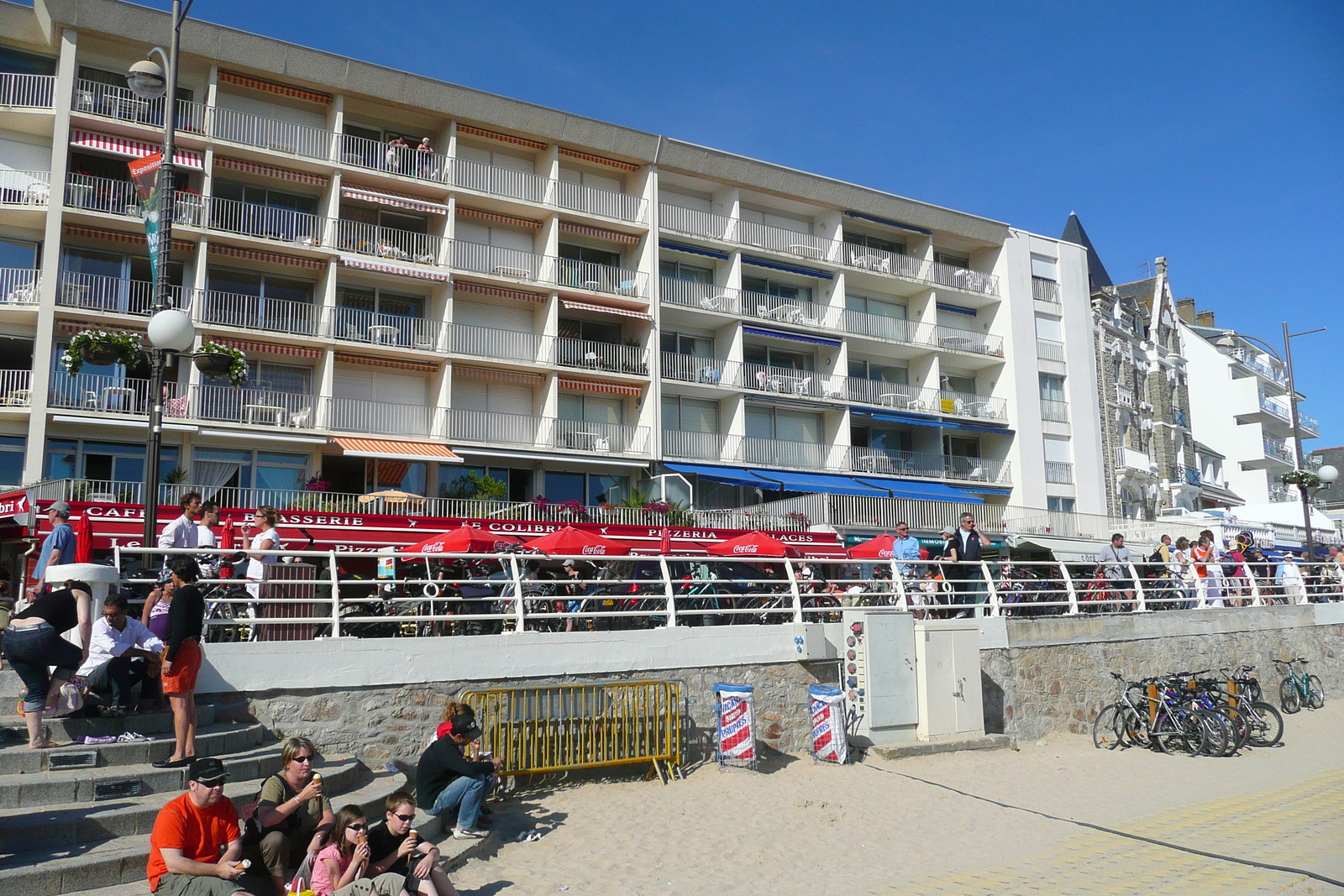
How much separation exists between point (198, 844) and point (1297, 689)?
21.3 m

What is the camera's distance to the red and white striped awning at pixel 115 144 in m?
24.5

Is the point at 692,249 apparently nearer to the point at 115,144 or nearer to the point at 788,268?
the point at 788,268

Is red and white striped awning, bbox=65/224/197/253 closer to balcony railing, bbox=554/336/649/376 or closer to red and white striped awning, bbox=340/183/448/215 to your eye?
red and white striped awning, bbox=340/183/448/215

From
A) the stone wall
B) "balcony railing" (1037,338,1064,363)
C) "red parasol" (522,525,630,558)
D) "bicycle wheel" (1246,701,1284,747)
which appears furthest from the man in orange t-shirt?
"balcony railing" (1037,338,1064,363)

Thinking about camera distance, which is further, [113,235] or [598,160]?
[598,160]

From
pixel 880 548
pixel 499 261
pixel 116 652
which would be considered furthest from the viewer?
pixel 499 261

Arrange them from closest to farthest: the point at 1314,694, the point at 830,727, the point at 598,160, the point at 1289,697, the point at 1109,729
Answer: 1. the point at 830,727
2. the point at 1109,729
3. the point at 1289,697
4. the point at 1314,694
5. the point at 598,160

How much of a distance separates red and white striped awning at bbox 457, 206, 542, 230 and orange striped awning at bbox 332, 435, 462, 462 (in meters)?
7.12

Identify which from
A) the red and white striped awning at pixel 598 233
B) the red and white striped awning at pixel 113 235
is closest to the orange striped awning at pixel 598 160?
the red and white striped awning at pixel 598 233

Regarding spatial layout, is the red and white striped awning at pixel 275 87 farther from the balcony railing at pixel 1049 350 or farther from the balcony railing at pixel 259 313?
the balcony railing at pixel 1049 350

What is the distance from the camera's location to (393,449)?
26359 millimetres

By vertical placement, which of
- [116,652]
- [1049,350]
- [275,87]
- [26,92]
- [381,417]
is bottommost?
[116,652]

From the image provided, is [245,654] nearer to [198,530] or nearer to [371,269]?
[198,530]

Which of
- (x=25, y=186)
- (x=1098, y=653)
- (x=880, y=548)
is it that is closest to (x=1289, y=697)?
(x=1098, y=653)
